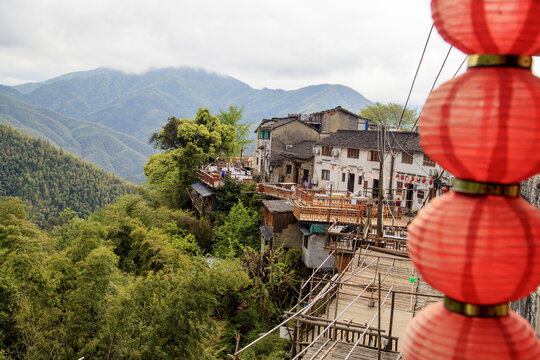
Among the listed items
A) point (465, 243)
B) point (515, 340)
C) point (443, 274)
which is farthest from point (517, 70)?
point (515, 340)

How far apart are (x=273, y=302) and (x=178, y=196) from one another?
60.6ft

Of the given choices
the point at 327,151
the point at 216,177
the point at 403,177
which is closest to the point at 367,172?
the point at 403,177

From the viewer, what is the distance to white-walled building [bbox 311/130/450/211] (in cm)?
2422

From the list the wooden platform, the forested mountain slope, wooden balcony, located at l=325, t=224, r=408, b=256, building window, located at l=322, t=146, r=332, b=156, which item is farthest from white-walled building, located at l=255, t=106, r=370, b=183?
the forested mountain slope

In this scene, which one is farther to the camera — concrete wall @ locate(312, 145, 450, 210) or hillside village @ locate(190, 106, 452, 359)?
concrete wall @ locate(312, 145, 450, 210)

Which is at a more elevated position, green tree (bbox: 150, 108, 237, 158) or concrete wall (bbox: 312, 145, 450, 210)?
green tree (bbox: 150, 108, 237, 158)

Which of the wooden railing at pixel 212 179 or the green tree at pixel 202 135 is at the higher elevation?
the green tree at pixel 202 135

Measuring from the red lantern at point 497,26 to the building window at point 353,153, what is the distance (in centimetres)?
2800

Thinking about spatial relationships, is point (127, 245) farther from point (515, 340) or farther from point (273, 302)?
point (515, 340)

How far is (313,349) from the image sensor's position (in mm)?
7977

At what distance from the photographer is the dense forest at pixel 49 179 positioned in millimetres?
65188

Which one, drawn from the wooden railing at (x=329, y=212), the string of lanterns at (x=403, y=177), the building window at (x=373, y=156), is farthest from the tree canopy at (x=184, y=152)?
the wooden railing at (x=329, y=212)

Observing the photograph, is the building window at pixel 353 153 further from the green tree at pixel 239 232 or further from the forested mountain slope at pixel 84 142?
the forested mountain slope at pixel 84 142

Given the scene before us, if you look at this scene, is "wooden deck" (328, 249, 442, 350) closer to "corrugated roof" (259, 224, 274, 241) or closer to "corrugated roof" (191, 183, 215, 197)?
"corrugated roof" (259, 224, 274, 241)
